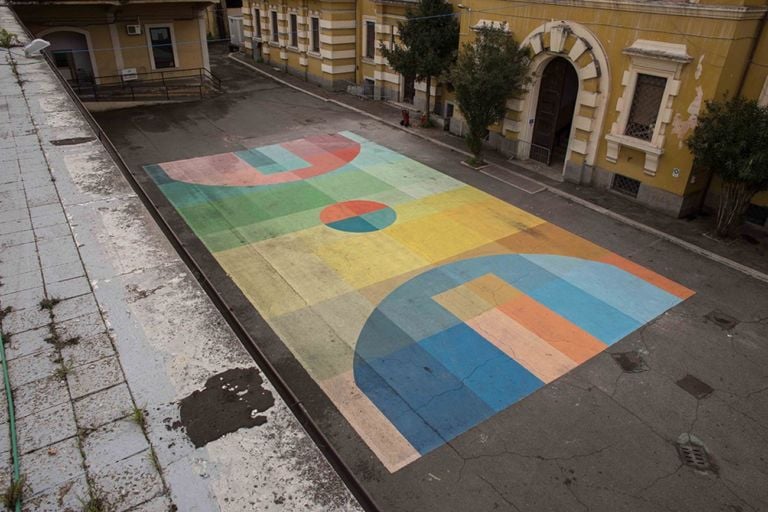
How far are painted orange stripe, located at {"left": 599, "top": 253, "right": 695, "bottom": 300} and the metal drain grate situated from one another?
5.09 m

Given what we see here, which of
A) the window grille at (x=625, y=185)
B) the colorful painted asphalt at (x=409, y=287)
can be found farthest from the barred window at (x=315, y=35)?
the window grille at (x=625, y=185)

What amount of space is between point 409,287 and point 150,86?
21.9 m

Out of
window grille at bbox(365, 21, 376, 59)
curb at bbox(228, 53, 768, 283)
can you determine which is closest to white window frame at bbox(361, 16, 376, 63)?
window grille at bbox(365, 21, 376, 59)

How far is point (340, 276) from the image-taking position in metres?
13.5

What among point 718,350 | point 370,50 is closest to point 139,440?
point 718,350

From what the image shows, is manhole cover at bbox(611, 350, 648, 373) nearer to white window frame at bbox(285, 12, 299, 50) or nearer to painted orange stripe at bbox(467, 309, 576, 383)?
painted orange stripe at bbox(467, 309, 576, 383)

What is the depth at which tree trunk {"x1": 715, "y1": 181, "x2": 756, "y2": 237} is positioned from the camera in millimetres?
14789

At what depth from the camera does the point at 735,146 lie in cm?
1384

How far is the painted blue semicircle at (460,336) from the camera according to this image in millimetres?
9641

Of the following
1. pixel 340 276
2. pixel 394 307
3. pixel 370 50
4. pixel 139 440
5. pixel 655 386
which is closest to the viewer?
pixel 139 440

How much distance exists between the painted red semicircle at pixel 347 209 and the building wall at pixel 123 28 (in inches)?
661

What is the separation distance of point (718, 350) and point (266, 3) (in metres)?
33.9

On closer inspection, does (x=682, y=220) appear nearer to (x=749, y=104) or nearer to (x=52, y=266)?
(x=749, y=104)

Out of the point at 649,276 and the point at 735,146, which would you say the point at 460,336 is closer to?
the point at 649,276
